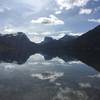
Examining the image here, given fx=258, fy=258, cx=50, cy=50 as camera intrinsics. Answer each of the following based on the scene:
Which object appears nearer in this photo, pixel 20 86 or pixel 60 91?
pixel 60 91

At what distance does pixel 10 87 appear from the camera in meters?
39.9

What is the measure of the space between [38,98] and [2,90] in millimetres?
7448

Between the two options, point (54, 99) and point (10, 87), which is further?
point (10, 87)

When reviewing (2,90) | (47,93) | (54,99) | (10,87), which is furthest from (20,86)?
(54,99)

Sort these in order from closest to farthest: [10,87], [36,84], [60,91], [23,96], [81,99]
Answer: [81,99] < [23,96] < [60,91] < [10,87] < [36,84]

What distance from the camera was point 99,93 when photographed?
3409cm

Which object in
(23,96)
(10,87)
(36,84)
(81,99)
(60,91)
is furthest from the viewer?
(36,84)

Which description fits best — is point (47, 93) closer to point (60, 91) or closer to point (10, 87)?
point (60, 91)

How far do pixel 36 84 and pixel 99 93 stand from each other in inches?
484

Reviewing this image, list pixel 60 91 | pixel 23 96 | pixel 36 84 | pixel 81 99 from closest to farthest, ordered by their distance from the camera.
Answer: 1. pixel 81 99
2. pixel 23 96
3. pixel 60 91
4. pixel 36 84

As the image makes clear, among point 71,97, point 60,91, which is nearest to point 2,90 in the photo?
point 60,91

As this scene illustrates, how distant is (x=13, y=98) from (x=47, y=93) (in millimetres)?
4931

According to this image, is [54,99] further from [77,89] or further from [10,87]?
[10,87]

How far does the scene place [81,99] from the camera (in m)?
31.0
